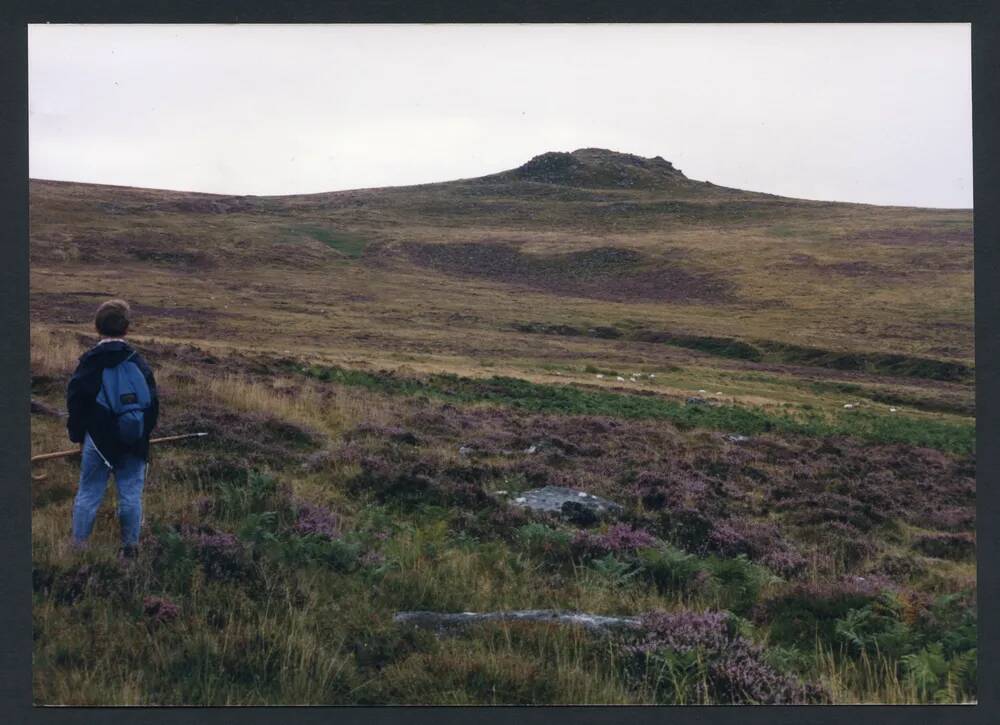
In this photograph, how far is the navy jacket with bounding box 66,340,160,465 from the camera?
6617 mm

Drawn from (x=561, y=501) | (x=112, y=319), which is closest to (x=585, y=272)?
(x=561, y=501)

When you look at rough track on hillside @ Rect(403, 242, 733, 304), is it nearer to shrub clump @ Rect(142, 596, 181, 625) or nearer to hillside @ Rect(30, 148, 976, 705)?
hillside @ Rect(30, 148, 976, 705)

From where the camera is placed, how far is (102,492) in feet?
22.5

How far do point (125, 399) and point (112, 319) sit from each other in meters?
0.69

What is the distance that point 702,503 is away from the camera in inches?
422

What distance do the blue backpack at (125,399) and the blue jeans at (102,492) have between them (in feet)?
0.74

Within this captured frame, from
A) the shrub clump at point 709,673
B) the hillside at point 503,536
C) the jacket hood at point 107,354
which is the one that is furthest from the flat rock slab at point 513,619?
the jacket hood at point 107,354

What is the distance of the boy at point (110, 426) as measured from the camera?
6.64 metres

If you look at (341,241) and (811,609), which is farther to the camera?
(341,241)

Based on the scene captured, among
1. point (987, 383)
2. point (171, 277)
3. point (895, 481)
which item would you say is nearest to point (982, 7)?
point (987, 383)

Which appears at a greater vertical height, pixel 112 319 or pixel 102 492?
pixel 112 319

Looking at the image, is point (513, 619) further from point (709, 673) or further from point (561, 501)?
point (561, 501)

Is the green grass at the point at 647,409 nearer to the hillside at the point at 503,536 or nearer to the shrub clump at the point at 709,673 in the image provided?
the hillside at the point at 503,536

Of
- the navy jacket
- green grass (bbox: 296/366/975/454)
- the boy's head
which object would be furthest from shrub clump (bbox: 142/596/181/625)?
green grass (bbox: 296/366/975/454)
